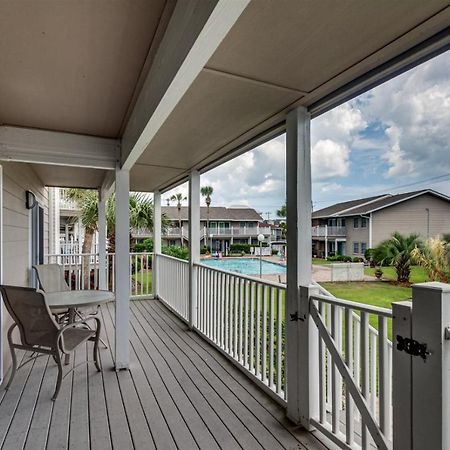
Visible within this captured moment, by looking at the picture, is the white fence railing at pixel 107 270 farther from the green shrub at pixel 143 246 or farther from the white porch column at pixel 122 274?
the white porch column at pixel 122 274

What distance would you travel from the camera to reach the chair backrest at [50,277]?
14.2 ft

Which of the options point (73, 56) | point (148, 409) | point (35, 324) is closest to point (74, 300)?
point (35, 324)

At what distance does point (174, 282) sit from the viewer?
18.5 ft

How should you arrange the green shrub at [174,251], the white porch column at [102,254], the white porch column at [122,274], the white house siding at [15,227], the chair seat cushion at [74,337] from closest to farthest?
the chair seat cushion at [74,337], the white house siding at [15,227], the white porch column at [122,274], the white porch column at [102,254], the green shrub at [174,251]

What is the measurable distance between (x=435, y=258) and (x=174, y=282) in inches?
182

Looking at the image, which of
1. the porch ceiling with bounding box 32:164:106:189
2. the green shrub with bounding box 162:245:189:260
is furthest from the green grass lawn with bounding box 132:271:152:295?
the porch ceiling with bounding box 32:164:106:189

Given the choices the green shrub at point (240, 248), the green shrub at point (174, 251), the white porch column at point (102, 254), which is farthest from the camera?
the green shrub at point (174, 251)

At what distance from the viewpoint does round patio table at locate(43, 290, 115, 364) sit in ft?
10.6

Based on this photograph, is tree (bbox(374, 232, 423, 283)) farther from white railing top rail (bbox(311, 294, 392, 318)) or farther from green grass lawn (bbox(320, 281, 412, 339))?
white railing top rail (bbox(311, 294, 392, 318))

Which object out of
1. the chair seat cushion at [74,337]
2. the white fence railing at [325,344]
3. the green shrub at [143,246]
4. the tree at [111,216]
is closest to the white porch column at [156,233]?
the white fence railing at [325,344]

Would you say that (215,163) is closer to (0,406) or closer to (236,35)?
(236,35)

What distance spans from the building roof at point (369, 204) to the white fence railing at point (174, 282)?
3.23 meters

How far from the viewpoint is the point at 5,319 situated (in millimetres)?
3258

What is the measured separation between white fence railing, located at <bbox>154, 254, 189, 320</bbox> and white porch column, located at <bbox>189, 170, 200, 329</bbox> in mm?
293
